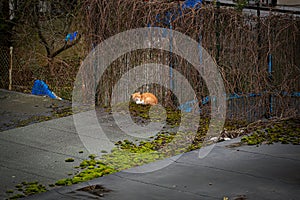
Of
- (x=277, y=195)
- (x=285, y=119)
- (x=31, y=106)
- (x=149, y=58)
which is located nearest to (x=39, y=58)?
(x=31, y=106)

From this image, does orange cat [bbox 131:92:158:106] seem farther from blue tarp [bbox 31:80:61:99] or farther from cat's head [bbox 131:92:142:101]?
blue tarp [bbox 31:80:61:99]

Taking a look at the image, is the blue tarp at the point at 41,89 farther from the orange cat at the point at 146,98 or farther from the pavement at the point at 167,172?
the pavement at the point at 167,172

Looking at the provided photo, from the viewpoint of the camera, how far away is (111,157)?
834 centimetres

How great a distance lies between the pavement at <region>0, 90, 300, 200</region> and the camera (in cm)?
656

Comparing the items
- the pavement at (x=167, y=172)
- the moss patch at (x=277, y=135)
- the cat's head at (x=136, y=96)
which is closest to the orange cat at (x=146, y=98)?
the cat's head at (x=136, y=96)

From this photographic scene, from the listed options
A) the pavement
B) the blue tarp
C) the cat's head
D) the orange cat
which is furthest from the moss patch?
the blue tarp

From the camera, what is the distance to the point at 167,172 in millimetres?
7480

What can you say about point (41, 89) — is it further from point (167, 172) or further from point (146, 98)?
point (167, 172)

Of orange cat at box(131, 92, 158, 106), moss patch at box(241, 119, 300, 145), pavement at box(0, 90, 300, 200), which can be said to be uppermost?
orange cat at box(131, 92, 158, 106)

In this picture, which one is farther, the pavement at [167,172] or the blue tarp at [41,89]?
the blue tarp at [41,89]

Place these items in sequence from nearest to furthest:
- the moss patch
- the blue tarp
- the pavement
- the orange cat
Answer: the pavement
the moss patch
the orange cat
the blue tarp

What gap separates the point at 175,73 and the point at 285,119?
246cm

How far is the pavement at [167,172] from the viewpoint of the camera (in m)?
6.56

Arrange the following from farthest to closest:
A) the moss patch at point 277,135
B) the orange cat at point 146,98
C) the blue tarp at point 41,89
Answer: the blue tarp at point 41,89
the orange cat at point 146,98
the moss patch at point 277,135
